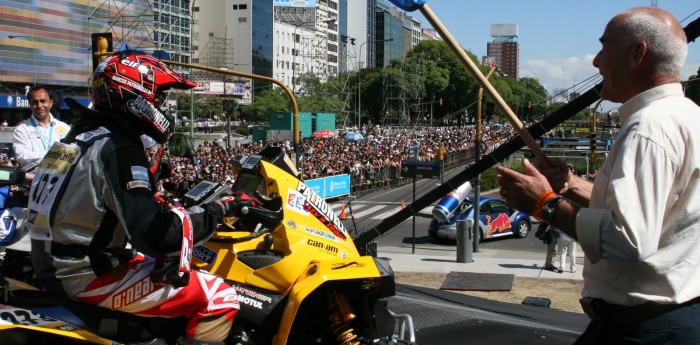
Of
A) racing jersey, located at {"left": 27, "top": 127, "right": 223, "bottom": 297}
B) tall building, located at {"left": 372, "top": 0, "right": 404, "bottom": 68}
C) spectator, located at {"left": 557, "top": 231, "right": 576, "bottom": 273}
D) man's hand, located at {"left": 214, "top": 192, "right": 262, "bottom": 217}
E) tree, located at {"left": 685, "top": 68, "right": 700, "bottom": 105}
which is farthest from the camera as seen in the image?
tall building, located at {"left": 372, "top": 0, "right": 404, "bottom": 68}

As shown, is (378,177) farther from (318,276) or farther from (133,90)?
(133,90)

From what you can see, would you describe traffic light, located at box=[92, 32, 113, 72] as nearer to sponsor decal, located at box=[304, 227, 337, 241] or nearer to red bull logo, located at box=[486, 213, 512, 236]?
sponsor decal, located at box=[304, 227, 337, 241]

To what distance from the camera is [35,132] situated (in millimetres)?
6484

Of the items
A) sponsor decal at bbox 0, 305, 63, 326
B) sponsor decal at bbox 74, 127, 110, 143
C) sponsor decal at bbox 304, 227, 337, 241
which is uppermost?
sponsor decal at bbox 74, 127, 110, 143

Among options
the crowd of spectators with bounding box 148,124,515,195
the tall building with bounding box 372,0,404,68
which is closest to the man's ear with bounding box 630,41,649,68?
the crowd of spectators with bounding box 148,124,515,195

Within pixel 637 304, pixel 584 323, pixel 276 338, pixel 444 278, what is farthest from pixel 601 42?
pixel 444 278

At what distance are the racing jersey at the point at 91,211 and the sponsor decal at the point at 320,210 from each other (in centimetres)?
143

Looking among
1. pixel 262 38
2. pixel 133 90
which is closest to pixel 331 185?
pixel 133 90

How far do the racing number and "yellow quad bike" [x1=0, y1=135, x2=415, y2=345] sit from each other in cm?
79

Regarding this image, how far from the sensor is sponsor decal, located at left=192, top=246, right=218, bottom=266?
4.26 m

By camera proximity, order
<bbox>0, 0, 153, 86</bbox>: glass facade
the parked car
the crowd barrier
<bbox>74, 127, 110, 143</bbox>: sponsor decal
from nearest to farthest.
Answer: <bbox>74, 127, 110, 143</bbox>: sponsor decal, the parked car, the crowd barrier, <bbox>0, 0, 153, 86</bbox>: glass facade

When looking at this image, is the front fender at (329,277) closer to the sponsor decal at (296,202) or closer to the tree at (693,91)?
the sponsor decal at (296,202)

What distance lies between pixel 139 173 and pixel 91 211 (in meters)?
0.28

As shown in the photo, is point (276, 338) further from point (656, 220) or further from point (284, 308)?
point (656, 220)
